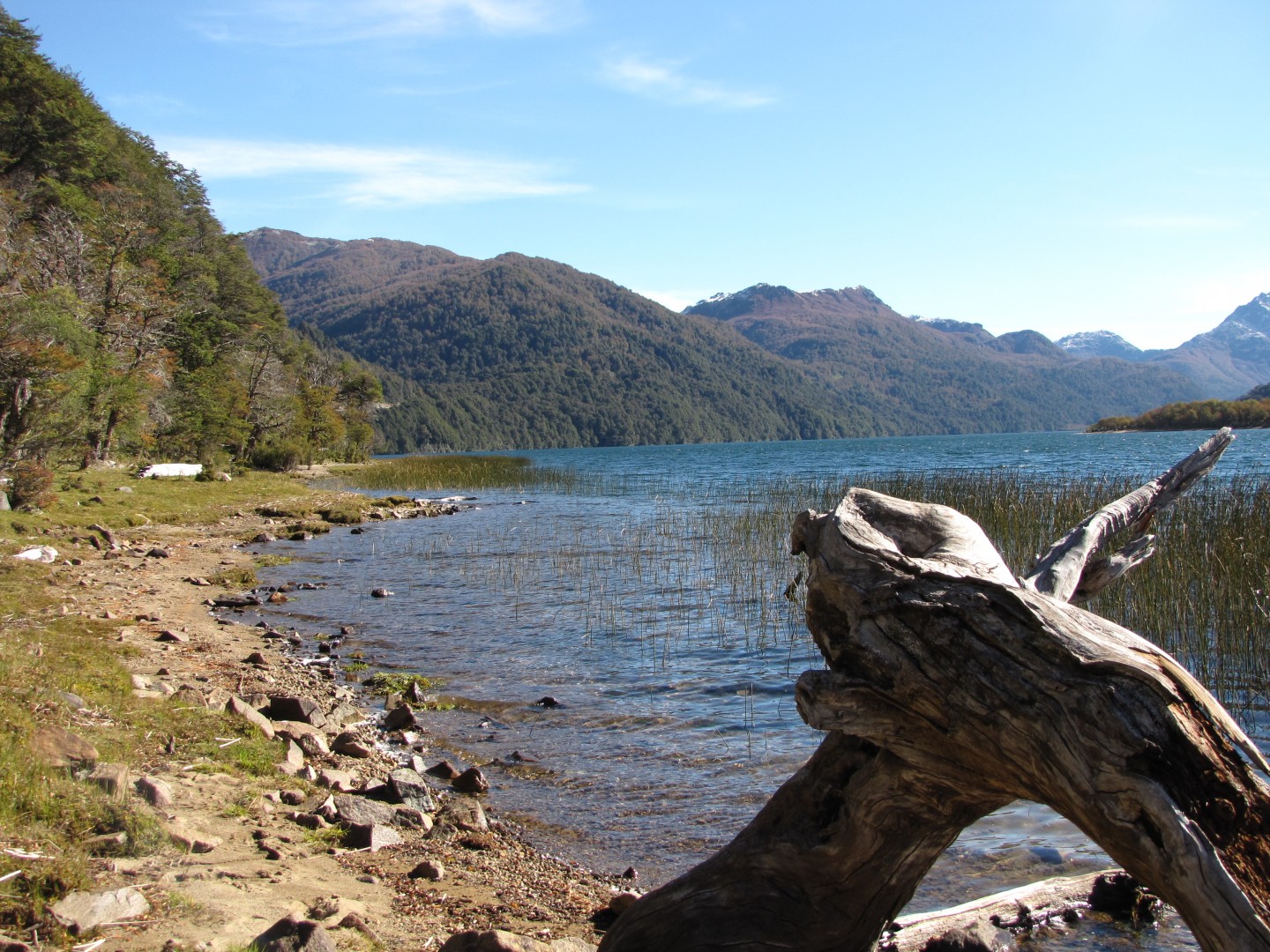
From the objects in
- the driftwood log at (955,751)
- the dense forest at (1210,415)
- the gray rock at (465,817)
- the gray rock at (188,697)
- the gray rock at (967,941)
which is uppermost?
the dense forest at (1210,415)

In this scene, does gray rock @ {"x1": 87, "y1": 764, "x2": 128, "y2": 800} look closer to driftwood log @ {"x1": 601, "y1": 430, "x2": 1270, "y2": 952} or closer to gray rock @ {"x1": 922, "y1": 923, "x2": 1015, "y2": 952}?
driftwood log @ {"x1": 601, "y1": 430, "x2": 1270, "y2": 952}

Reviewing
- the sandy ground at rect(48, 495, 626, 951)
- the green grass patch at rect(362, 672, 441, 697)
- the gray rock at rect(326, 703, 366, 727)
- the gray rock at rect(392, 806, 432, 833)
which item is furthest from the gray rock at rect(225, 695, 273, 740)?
the green grass patch at rect(362, 672, 441, 697)

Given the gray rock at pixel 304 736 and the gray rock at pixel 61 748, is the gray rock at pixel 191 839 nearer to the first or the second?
the gray rock at pixel 61 748

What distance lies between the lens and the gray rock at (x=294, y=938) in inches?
123

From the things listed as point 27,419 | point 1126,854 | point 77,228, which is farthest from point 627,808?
point 77,228

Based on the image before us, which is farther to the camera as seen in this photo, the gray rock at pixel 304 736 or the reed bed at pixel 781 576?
the reed bed at pixel 781 576

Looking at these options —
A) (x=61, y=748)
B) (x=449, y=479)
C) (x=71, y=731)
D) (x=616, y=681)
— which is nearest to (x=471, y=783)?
(x=71, y=731)

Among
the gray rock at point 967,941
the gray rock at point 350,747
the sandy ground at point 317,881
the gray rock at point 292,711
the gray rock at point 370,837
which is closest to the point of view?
the sandy ground at point 317,881

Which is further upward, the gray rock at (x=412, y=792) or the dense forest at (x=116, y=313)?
the dense forest at (x=116, y=313)

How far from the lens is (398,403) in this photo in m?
171

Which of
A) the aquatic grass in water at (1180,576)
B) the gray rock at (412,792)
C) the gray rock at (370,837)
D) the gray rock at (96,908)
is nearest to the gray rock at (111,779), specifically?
the gray rock at (96,908)

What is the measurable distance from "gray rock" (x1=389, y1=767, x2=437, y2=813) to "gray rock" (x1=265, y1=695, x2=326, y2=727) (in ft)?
5.69

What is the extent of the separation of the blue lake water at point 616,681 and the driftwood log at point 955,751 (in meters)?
2.30

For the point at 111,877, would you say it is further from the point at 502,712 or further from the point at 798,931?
the point at 502,712
